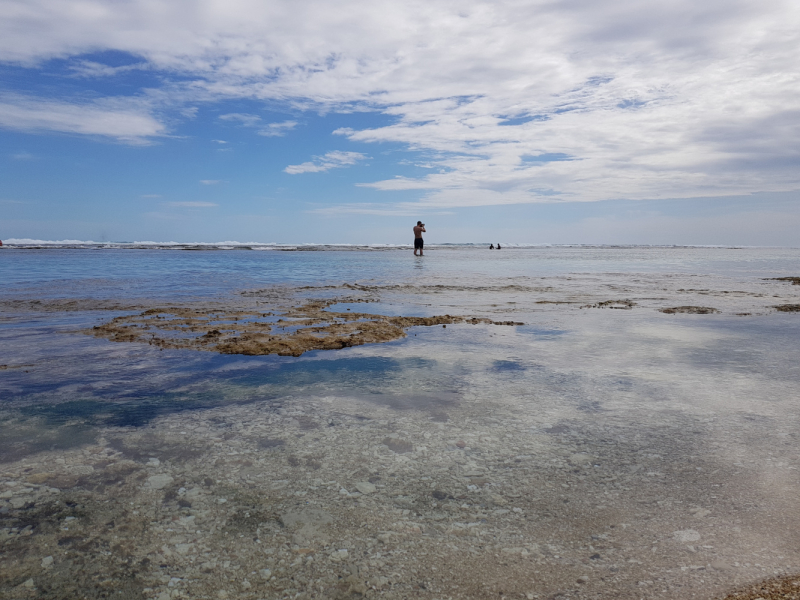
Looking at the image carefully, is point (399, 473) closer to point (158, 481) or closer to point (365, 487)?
point (365, 487)

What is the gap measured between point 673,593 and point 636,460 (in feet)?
3.79

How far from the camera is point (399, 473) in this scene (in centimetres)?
285

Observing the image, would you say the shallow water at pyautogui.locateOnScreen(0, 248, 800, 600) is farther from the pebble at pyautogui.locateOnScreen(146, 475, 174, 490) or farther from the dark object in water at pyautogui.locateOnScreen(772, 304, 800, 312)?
the dark object in water at pyautogui.locateOnScreen(772, 304, 800, 312)

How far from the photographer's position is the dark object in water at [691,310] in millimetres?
9484

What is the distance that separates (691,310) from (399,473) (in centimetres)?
894

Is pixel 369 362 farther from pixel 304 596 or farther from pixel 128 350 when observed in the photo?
pixel 304 596

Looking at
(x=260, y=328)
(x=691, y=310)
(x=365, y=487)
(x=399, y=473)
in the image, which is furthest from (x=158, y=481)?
(x=691, y=310)

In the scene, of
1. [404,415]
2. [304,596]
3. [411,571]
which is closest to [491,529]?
[411,571]

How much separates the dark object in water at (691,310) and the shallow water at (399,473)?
11.7 feet

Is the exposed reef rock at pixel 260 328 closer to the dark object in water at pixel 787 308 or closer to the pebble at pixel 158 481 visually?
the pebble at pixel 158 481

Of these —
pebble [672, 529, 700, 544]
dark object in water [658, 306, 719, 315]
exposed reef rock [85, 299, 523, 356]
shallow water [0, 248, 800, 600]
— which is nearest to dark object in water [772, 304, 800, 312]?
dark object in water [658, 306, 719, 315]

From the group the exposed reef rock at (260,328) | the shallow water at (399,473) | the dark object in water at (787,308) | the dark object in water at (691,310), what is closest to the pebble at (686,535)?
the shallow water at (399,473)

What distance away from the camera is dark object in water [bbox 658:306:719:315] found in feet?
31.1

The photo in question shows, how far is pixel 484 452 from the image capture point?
10.2 ft
